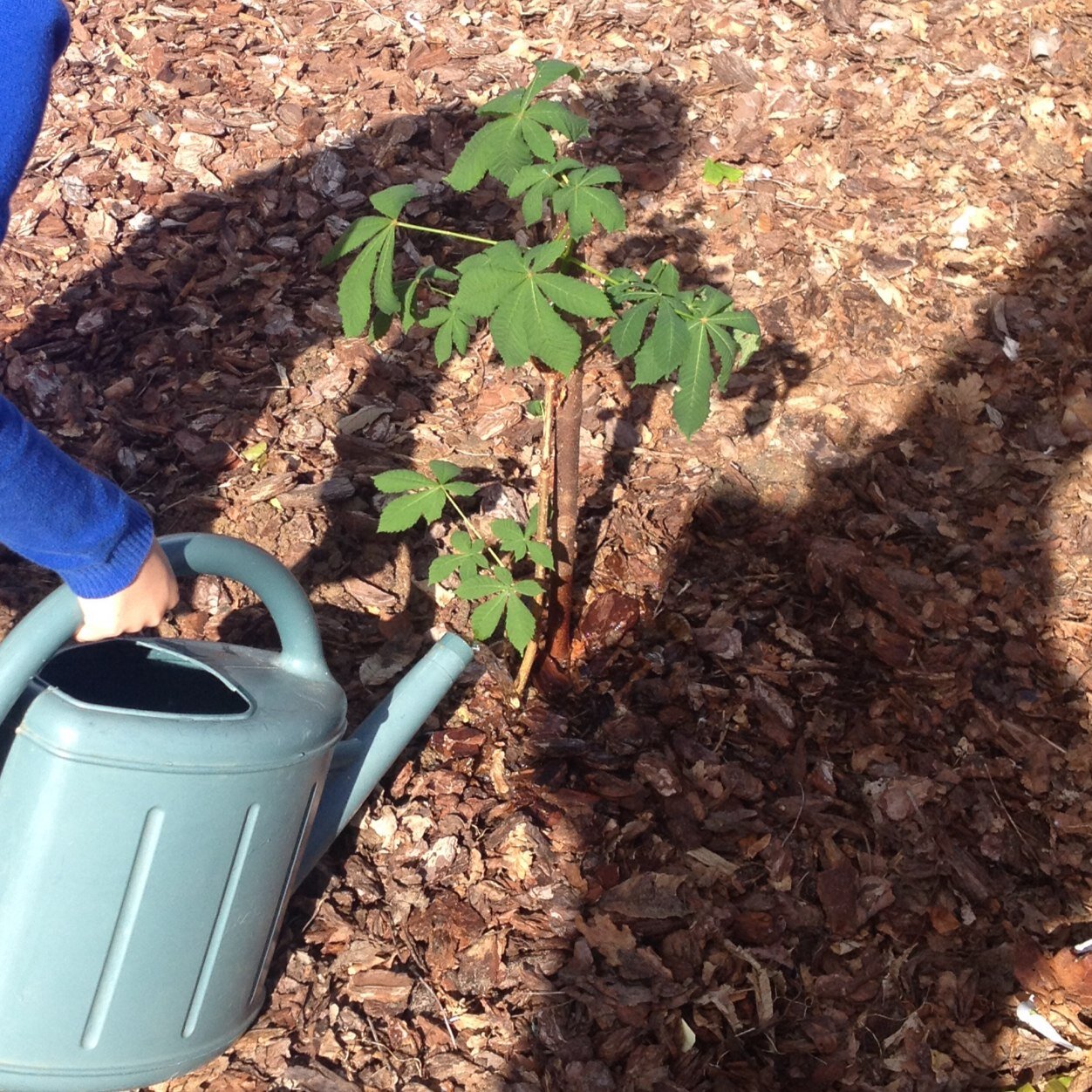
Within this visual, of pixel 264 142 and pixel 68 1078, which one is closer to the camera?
pixel 68 1078

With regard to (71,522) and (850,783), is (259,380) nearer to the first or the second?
(71,522)

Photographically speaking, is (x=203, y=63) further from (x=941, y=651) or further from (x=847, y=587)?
(x=941, y=651)

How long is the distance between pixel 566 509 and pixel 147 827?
1002 mm

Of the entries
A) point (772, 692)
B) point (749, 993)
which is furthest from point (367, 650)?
point (749, 993)

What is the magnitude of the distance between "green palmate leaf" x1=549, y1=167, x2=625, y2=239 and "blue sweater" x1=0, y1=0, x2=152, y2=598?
2.48 ft

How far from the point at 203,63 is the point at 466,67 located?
85 cm

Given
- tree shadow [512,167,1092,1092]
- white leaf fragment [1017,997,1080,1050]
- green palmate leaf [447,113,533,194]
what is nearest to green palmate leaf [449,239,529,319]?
green palmate leaf [447,113,533,194]

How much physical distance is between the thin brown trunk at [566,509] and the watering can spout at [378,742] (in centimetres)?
35

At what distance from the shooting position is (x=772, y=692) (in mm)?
2439

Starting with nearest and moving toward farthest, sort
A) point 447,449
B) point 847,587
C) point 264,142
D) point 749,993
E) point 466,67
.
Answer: point 749,993
point 847,587
point 447,449
point 264,142
point 466,67

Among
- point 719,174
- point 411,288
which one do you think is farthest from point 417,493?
point 719,174

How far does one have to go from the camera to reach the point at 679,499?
2764 mm

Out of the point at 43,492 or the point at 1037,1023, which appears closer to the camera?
the point at 43,492

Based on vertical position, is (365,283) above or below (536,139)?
below
